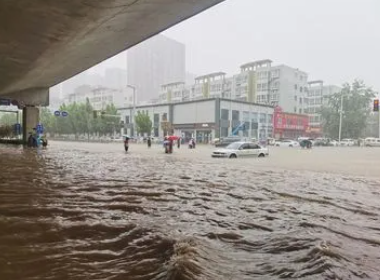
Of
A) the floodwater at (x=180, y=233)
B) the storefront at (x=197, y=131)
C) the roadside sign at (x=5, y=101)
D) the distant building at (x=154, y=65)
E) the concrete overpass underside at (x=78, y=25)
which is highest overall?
the distant building at (x=154, y=65)

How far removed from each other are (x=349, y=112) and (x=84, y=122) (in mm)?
50321

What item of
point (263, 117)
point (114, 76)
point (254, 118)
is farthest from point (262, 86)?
point (114, 76)

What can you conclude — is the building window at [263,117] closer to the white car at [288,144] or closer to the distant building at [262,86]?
the distant building at [262,86]

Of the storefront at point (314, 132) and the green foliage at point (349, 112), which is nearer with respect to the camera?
the green foliage at point (349, 112)

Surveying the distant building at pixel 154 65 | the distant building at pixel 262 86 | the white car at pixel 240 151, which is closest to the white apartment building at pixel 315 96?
the distant building at pixel 262 86

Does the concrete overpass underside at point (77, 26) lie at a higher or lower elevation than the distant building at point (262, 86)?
lower

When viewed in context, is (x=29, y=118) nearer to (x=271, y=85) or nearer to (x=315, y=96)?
(x=271, y=85)

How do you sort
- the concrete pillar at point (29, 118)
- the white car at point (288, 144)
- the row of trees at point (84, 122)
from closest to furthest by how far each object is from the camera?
the concrete pillar at point (29, 118) < the white car at point (288, 144) < the row of trees at point (84, 122)

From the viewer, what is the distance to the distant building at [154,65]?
91.9 m

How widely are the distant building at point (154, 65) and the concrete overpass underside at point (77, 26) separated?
7825 centimetres

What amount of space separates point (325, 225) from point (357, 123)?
7125 centimetres

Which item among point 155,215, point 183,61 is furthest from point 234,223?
point 183,61

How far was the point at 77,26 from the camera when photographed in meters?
9.38

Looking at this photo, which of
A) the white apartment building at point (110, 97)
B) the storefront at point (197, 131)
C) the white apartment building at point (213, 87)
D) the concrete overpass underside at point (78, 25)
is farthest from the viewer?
the white apartment building at point (110, 97)
